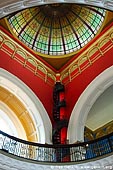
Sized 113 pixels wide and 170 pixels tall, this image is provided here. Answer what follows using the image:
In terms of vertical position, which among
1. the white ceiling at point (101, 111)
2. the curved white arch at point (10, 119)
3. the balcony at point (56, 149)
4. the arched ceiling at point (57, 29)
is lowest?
→ the balcony at point (56, 149)

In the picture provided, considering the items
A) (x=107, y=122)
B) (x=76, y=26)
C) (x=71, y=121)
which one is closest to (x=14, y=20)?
(x=76, y=26)

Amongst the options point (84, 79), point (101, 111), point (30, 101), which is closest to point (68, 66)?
point (84, 79)

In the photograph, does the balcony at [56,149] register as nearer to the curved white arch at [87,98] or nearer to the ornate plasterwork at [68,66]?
the curved white arch at [87,98]

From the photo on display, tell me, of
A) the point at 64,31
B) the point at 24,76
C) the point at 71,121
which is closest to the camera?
the point at 71,121

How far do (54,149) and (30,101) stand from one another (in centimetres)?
305

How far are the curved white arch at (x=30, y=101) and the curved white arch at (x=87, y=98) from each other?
42.4 inches

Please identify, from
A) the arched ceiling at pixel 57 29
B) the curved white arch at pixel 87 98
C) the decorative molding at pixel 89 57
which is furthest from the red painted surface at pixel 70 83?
the arched ceiling at pixel 57 29

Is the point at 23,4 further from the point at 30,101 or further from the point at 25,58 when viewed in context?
the point at 25,58

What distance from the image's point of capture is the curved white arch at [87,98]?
457 inches

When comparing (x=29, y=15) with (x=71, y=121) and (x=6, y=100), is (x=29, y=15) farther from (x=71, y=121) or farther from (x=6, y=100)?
(x=71, y=121)

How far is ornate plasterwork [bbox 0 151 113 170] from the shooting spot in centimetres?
792

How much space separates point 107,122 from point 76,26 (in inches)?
205

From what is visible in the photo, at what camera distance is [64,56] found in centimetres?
1411

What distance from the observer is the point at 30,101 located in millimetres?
12195
